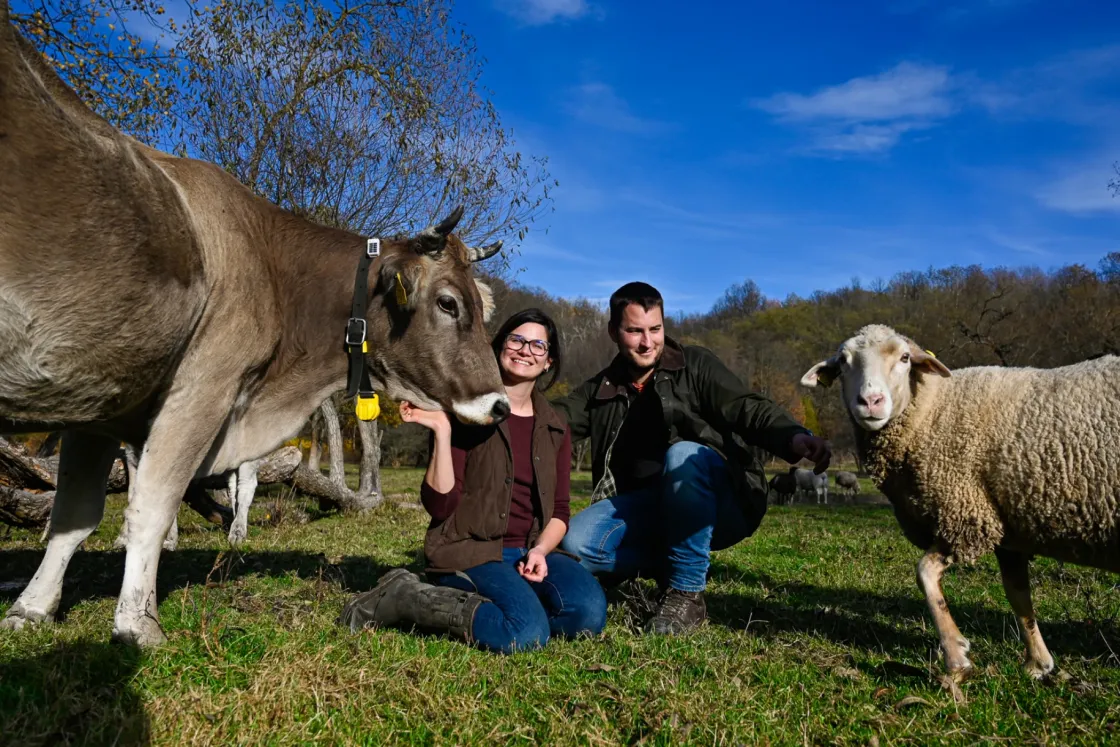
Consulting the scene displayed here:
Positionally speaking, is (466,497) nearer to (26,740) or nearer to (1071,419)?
(26,740)

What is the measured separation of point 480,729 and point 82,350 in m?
2.71

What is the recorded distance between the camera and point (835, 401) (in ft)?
160

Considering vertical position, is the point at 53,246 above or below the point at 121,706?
above

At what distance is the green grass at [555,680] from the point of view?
9.19 feet

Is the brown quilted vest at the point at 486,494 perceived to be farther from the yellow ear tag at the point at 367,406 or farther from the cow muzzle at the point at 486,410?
the yellow ear tag at the point at 367,406

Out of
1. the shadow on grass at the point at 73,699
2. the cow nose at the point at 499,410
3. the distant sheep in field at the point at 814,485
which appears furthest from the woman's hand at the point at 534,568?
the distant sheep in field at the point at 814,485

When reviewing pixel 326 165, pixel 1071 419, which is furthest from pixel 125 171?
pixel 326 165

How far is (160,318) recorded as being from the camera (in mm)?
3992

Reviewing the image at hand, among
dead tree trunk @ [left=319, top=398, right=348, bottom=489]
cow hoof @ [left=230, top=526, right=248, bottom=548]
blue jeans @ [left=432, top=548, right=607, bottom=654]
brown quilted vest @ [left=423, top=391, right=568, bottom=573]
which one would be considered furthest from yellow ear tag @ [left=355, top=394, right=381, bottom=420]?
dead tree trunk @ [left=319, top=398, right=348, bottom=489]

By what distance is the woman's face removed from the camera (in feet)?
16.7

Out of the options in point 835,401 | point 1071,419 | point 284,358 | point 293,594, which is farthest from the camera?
point 835,401

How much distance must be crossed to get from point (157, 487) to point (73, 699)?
→ 58.1 inches

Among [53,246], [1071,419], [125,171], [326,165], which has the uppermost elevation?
[326,165]

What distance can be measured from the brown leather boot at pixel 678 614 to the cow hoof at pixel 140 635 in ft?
8.95
